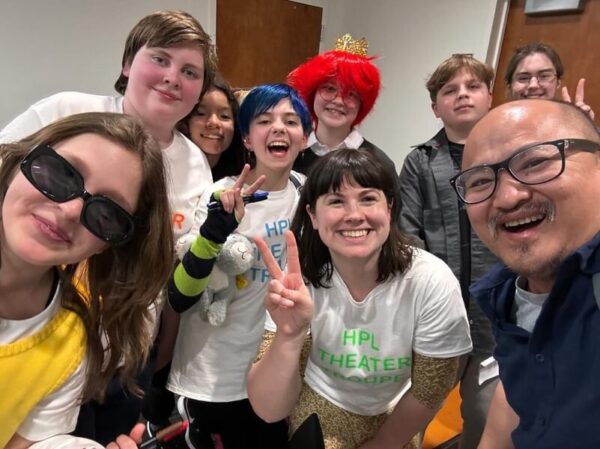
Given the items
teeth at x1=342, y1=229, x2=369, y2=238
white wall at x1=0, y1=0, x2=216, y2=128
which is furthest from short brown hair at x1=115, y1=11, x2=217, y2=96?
white wall at x1=0, y1=0, x2=216, y2=128

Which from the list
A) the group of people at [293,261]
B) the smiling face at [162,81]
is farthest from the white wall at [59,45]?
the smiling face at [162,81]

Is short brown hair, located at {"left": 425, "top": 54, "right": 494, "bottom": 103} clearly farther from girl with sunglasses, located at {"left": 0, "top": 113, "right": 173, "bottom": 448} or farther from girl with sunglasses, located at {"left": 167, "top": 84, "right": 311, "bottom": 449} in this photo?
girl with sunglasses, located at {"left": 0, "top": 113, "right": 173, "bottom": 448}

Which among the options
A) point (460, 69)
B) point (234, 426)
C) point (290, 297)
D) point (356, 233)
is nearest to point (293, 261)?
point (290, 297)

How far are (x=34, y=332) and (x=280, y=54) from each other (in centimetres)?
365

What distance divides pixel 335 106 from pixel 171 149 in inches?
35.4

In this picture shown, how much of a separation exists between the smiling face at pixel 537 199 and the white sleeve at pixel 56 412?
40.9 inches

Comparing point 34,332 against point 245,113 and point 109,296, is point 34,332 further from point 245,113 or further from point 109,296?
point 245,113

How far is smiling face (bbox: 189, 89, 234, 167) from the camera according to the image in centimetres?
180

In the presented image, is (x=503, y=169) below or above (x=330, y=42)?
below

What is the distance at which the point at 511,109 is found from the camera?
37.0 inches

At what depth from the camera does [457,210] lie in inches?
70.4

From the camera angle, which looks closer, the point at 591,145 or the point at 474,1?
the point at 591,145

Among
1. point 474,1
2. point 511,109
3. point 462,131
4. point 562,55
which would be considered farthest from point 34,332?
point 474,1

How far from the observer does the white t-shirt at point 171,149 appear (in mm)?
1413
